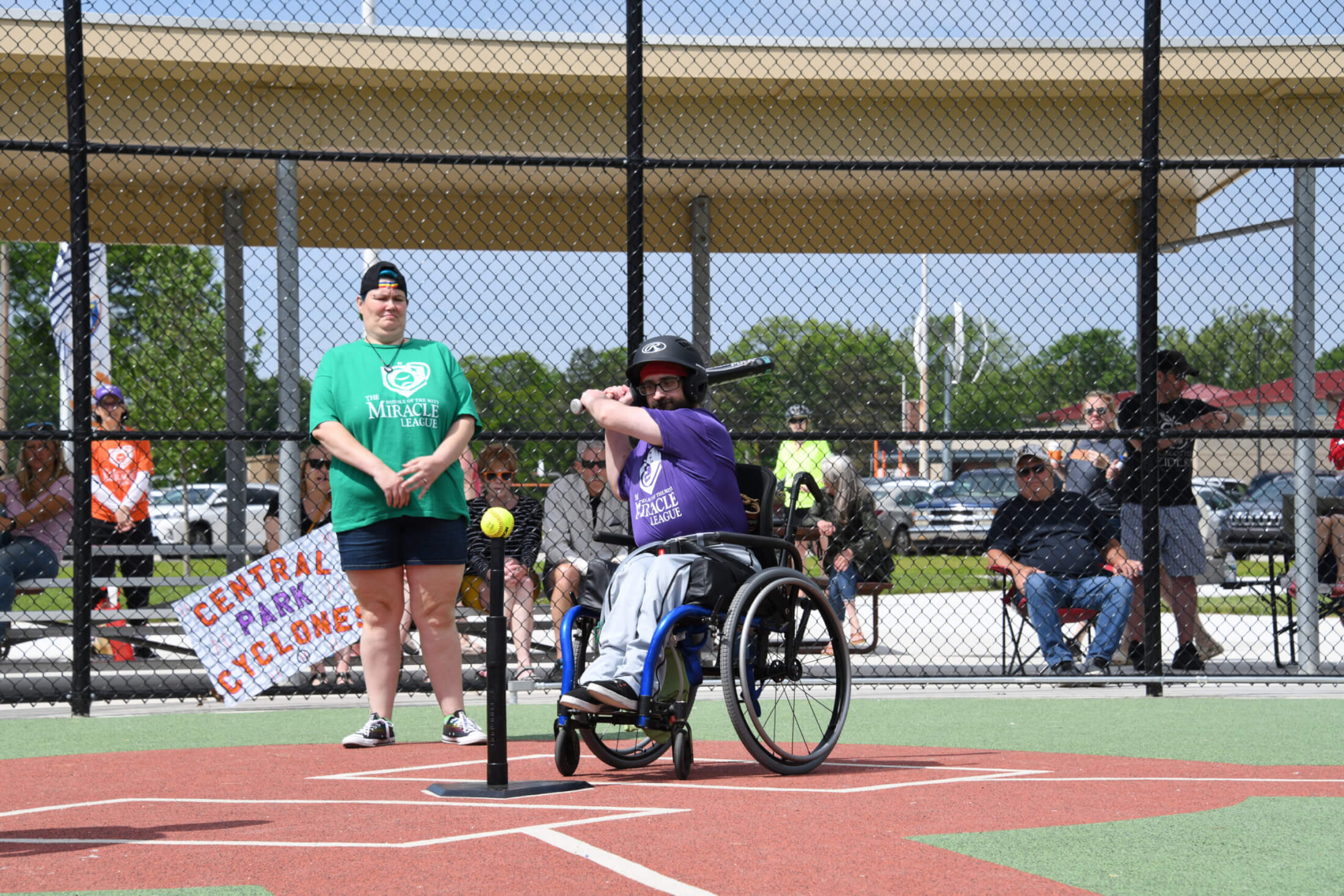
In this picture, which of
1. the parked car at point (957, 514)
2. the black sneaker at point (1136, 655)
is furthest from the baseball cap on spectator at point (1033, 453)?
the parked car at point (957, 514)

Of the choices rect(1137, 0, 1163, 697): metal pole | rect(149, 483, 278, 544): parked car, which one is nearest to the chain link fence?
rect(1137, 0, 1163, 697): metal pole

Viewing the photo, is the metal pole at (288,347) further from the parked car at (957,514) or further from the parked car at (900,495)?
the parked car at (957,514)

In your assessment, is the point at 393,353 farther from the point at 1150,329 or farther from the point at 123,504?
the point at 1150,329

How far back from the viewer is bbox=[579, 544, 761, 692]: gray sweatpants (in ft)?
15.3

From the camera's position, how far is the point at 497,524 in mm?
4184

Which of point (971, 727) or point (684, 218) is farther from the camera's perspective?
point (684, 218)

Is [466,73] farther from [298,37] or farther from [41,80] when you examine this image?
[41,80]

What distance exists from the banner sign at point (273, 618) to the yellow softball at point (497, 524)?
3005mm

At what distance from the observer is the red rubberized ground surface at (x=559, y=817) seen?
3305mm

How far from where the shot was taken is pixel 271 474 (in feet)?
91.6

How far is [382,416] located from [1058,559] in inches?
172

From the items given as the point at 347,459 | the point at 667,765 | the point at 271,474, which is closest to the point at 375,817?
the point at 667,765

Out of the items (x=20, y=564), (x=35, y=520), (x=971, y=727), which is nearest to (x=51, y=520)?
(x=35, y=520)

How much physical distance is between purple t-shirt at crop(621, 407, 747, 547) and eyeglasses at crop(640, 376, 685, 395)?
111 mm
